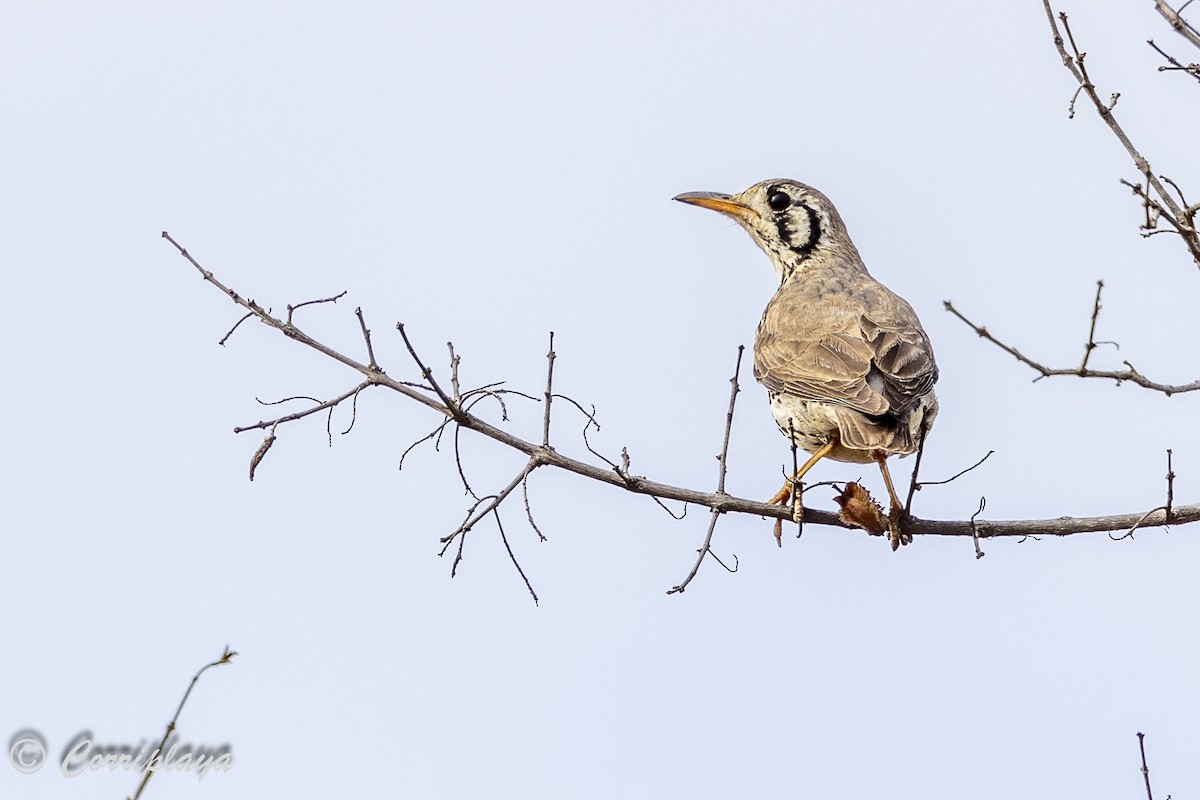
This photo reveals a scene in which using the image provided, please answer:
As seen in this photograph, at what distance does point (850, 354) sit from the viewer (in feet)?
29.4

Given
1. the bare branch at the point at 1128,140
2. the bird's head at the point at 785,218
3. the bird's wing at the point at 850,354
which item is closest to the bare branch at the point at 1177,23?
the bare branch at the point at 1128,140

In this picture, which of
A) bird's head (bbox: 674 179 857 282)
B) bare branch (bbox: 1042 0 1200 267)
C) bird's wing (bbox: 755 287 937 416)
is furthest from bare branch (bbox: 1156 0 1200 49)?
bird's head (bbox: 674 179 857 282)

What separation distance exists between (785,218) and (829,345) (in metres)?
2.33

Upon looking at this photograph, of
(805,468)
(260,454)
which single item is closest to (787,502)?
(805,468)

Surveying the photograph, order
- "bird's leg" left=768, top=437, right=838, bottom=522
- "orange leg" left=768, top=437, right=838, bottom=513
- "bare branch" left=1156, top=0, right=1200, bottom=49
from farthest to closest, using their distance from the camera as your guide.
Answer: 1. "orange leg" left=768, top=437, right=838, bottom=513
2. "bird's leg" left=768, top=437, right=838, bottom=522
3. "bare branch" left=1156, top=0, right=1200, bottom=49

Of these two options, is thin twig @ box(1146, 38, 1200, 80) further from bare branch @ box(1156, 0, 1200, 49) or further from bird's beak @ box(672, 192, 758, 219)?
bird's beak @ box(672, 192, 758, 219)

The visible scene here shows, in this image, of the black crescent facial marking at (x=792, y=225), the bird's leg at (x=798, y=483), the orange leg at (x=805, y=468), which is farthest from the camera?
the black crescent facial marking at (x=792, y=225)

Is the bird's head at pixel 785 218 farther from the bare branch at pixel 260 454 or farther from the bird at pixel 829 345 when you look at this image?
the bare branch at pixel 260 454

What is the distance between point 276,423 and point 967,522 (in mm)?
3207

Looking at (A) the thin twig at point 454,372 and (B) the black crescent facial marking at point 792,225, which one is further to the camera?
(B) the black crescent facial marking at point 792,225

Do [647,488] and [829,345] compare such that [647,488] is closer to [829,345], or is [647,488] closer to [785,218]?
[829,345]

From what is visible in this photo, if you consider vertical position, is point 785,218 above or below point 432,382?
above

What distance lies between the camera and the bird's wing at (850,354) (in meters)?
8.48

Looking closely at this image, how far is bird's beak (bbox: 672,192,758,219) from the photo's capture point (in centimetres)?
1134
